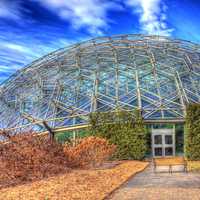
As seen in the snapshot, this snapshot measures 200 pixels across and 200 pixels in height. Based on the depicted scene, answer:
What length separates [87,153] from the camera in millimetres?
21359

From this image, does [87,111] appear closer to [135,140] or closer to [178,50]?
[135,140]

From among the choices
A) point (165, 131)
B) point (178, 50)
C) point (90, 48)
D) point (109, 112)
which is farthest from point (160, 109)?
point (90, 48)

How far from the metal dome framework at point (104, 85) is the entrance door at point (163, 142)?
1211 millimetres

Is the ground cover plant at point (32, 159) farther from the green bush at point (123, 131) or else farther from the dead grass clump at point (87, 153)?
the green bush at point (123, 131)

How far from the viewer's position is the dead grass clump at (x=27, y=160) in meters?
13.9

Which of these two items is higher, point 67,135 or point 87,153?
point 67,135

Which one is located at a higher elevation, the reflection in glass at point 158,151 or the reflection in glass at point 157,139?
the reflection in glass at point 157,139

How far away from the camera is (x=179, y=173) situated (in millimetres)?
17016

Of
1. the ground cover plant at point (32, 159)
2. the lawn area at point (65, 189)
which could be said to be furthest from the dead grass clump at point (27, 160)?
the lawn area at point (65, 189)

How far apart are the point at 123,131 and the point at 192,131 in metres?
5.19

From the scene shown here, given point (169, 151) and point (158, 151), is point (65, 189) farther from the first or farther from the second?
point (169, 151)

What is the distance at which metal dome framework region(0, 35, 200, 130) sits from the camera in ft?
99.6

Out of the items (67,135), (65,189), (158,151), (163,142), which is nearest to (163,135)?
(163,142)

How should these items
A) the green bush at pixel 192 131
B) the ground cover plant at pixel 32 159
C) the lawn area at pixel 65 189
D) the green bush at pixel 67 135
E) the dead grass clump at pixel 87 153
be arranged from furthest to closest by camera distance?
the green bush at pixel 67 135 < the green bush at pixel 192 131 < the dead grass clump at pixel 87 153 < the ground cover plant at pixel 32 159 < the lawn area at pixel 65 189
